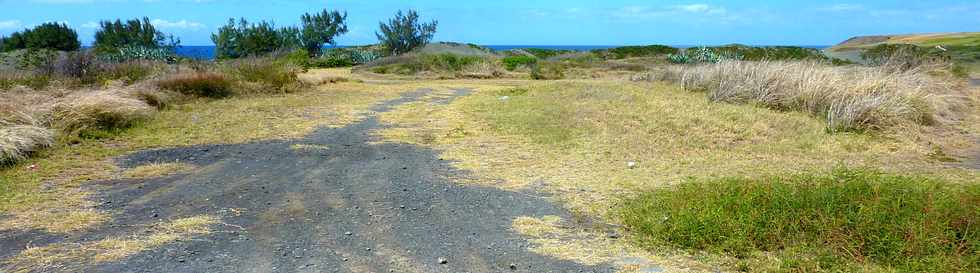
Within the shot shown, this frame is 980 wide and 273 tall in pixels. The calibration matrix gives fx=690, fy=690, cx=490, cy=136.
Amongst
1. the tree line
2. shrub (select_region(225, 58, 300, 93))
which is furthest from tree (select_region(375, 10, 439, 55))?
shrub (select_region(225, 58, 300, 93))

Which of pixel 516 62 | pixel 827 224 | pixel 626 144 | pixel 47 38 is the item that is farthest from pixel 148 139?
pixel 47 38

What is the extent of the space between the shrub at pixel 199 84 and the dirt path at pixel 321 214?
18.0 ft

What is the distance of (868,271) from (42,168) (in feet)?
21.7

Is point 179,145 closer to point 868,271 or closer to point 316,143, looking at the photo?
point 316,143

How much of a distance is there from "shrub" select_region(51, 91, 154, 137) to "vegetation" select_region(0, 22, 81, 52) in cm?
2565

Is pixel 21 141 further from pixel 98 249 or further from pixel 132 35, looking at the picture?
pixel 132 35

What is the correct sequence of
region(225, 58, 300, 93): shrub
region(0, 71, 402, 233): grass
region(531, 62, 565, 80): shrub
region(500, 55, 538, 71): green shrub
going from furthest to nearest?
region(500, 55, 538, 71): green shrub
region(531, 62, 565, 80): shrub
region(225, 58, 300, 93): shrub
region(0, 71, 402, 233): grass

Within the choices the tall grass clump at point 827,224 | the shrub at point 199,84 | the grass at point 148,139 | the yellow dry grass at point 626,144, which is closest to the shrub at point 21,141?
the grass at point 148,139

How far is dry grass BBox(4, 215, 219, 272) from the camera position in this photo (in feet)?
12.2

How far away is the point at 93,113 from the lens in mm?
8242

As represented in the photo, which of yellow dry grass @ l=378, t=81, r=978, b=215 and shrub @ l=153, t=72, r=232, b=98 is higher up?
shrub @ l=153, t=72, r=232, b=98

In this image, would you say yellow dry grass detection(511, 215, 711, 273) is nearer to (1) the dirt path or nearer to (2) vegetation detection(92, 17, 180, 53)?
(1) the dirt path

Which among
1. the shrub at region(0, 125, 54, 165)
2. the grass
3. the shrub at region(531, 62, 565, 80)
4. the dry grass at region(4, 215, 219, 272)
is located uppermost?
the shrub at region(0, 125, 54, 165)

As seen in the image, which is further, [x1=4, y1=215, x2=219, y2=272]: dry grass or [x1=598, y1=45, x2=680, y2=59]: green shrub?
[x1=598, y1=45, x2=680, y2=59]: green shrub
